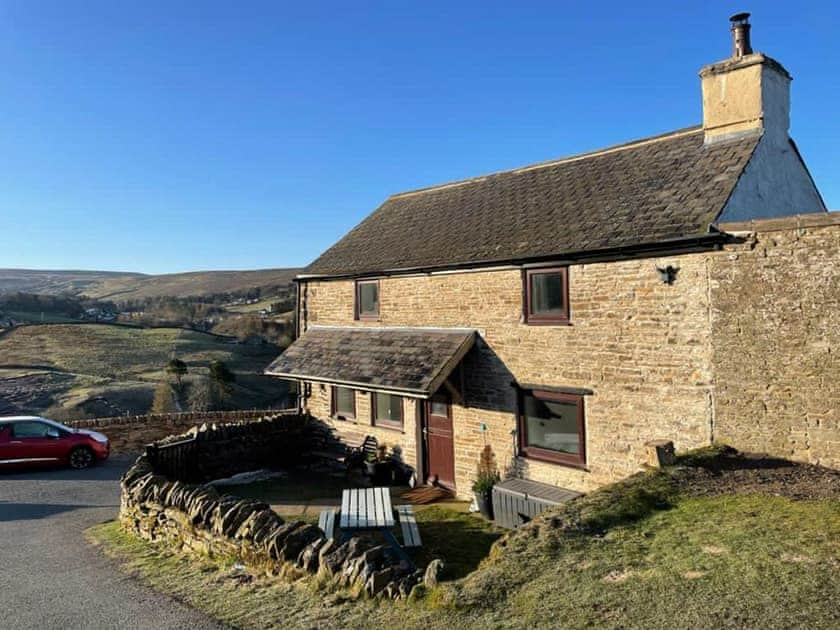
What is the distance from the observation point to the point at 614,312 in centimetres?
1064

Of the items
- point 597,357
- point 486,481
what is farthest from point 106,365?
point 597,357

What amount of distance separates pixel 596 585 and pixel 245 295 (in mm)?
97158

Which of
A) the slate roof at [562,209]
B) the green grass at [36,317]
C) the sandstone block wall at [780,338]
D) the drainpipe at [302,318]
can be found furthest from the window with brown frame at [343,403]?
the green grass at [36,317]

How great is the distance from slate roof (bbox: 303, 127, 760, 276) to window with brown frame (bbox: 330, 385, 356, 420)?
3.55 m

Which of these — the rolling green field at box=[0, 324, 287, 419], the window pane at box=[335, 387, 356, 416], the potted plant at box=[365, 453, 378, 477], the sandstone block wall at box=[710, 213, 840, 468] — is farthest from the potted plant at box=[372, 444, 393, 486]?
the rolling green field at box=[0, 324, 287, 419]

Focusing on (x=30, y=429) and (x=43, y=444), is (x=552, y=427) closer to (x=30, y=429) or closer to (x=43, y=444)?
(x=43, y=444)

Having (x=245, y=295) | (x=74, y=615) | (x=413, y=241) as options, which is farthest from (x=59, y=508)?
(x=245, y=295)

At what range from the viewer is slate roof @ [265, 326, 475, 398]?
12.6m

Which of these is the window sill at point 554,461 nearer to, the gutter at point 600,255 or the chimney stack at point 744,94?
the gutter at point 600,255

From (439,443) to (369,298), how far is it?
462cm

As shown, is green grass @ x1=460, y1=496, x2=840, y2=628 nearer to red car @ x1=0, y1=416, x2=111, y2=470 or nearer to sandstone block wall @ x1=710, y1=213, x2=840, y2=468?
sandstone block wall @ x1=710, y1=213, x2=840, y2=468

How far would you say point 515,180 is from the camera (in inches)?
643

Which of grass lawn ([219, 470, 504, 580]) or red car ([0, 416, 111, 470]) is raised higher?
red car ([0, 416, 111, 470])

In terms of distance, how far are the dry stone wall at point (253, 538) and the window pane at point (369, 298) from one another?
686 cm
